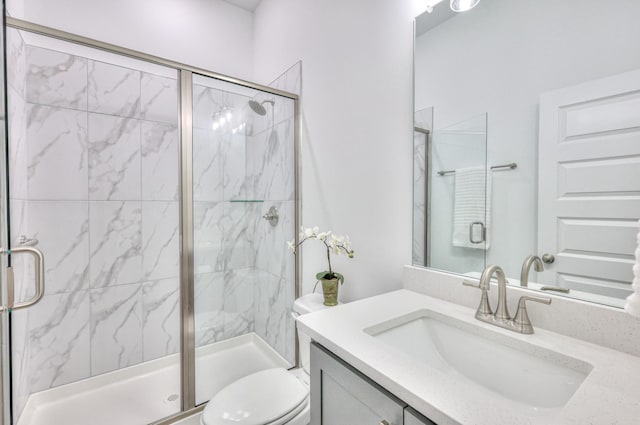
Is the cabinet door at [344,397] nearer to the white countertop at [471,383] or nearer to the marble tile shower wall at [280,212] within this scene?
the white countertop at [471,383]

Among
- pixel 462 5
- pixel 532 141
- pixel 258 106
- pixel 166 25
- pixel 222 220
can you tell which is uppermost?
pixel 166 25

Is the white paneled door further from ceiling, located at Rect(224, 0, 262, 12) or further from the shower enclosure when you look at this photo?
ceiling, located at Rect(224, 0, 262, 12)

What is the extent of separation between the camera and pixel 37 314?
1771 mm

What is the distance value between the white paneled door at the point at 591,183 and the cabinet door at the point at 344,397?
62 cm

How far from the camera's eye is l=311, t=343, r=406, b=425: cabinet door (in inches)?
25.2

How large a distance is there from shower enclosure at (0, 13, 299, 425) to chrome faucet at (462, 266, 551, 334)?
123cm

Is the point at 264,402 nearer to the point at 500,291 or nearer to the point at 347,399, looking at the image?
the point at 347,399

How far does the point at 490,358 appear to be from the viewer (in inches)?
33.0

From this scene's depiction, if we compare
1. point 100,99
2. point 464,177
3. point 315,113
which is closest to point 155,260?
point 100,99

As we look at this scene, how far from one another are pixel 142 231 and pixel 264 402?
146cm

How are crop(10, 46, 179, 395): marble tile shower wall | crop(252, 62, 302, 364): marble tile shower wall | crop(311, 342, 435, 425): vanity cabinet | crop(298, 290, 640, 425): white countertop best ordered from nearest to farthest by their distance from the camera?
crop(298, 290, 640, 425): white countertop, crop(311, 342, 435, 425): vanity cabinet, crop(10, 46, 179, 395): marble tile shower wall, crop(252, 62, 302, 364): marble tile shower wall

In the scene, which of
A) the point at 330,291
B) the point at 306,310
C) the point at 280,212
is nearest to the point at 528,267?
the point at 330,291

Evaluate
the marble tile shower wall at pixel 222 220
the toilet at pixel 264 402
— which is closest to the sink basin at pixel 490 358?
the toilet at pixel 264 402

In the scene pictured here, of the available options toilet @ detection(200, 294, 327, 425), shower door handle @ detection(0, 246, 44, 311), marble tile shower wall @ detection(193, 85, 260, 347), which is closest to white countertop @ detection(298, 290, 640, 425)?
toilet @ detection(200, 294, 327, 425)
